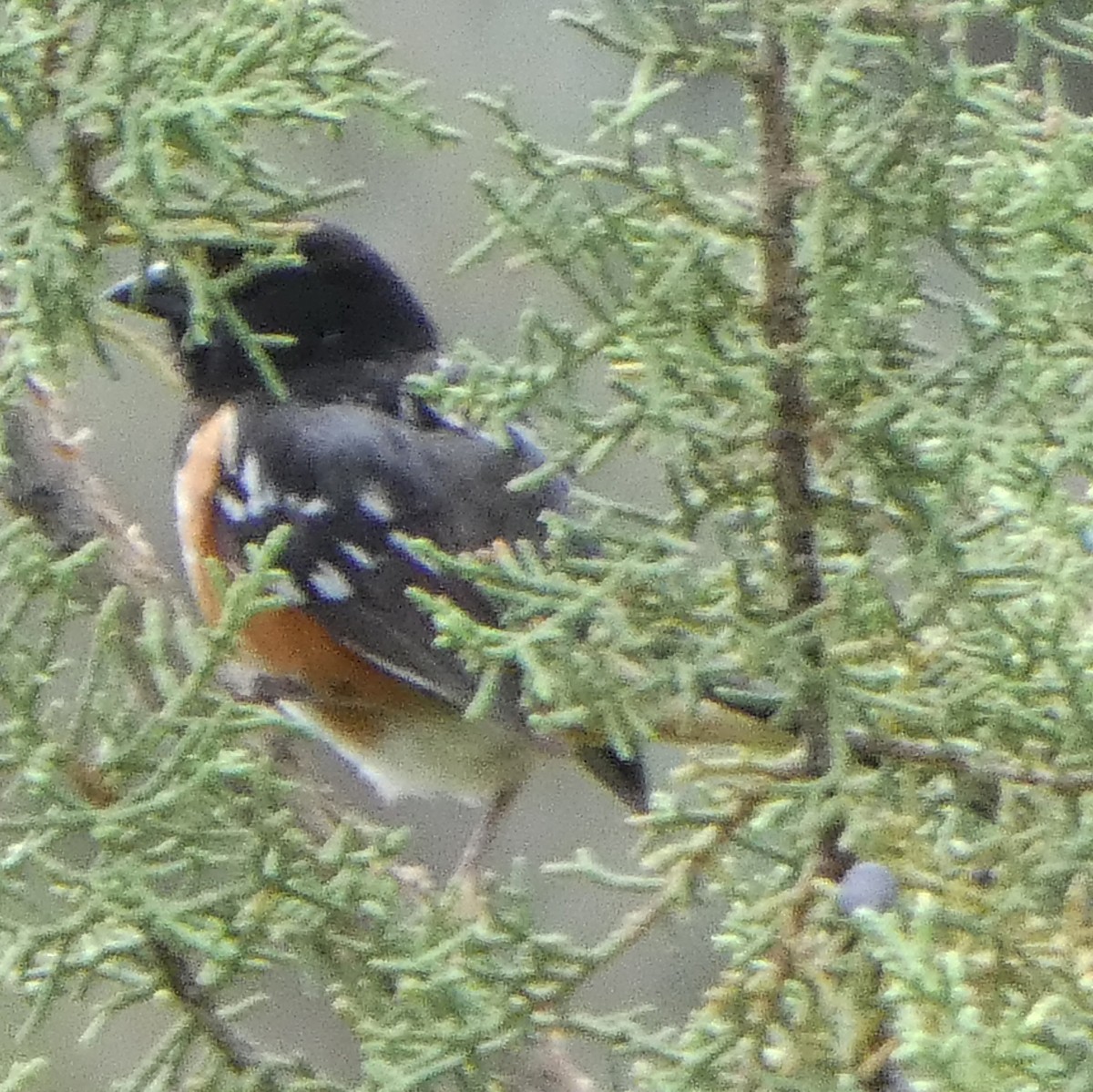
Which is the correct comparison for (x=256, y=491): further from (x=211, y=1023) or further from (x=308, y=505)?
(x=211, y=1023)

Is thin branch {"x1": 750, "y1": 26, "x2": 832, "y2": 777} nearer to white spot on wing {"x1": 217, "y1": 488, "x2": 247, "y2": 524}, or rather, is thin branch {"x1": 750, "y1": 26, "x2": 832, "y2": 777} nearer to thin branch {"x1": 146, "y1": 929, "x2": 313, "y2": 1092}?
thin branch {"x1": 146, "y1": 929, "x2": 313, "y2": 1092}

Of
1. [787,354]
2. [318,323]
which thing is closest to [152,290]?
[318,323]

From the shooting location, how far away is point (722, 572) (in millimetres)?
1180

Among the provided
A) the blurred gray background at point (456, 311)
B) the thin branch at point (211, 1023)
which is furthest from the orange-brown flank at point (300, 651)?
the blurred gray background at point (456, 311)

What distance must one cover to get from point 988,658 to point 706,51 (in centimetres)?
42

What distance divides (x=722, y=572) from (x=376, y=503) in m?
0.89

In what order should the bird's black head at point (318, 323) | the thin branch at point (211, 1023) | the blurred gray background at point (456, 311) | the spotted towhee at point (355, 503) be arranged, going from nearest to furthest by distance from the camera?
1. the thin branch at point (211, 1023)
2. the spotted towhee at point (355, 503)
3. the bird's black head at point (318, 323)
4. the blurred gray background at point (456, 311)

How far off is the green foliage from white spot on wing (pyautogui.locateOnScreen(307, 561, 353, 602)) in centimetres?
72

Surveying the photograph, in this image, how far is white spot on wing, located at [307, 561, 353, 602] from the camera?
2031mm

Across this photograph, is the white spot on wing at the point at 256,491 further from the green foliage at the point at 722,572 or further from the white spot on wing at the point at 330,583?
the green foliage at the point at 722,572

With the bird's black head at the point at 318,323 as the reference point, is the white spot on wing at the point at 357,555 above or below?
below

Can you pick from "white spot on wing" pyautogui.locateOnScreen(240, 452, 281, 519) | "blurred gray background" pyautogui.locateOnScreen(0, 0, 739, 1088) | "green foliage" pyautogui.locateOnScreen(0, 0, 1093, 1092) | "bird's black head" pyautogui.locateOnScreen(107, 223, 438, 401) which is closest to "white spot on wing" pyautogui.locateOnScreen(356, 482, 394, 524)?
"white spot on wing" pyautogui.locateOnScreen(240, 452, 281, 519)

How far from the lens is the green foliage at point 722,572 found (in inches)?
42.3

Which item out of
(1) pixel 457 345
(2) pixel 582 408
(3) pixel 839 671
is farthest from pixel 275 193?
(3) pixel 839 671
